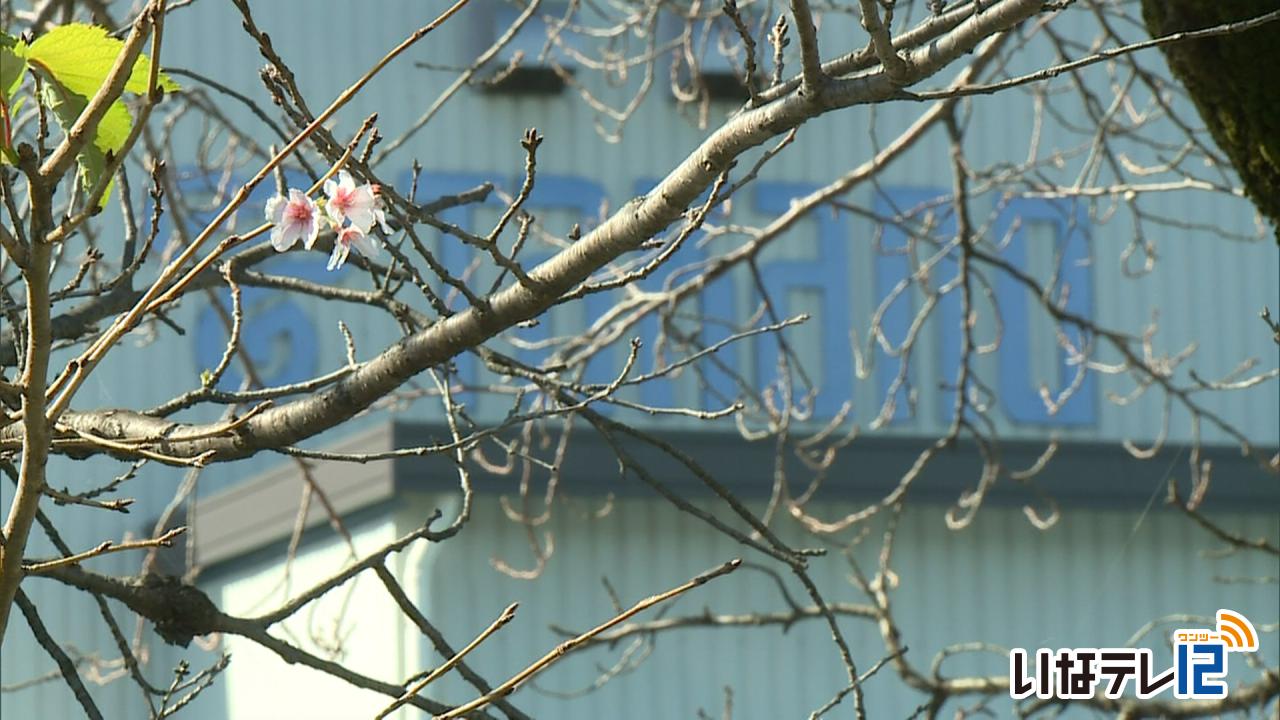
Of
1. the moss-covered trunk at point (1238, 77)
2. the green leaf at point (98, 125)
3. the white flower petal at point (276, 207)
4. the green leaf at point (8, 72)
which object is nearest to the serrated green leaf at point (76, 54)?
the green leaf at point (98, 125)

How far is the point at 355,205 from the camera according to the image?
2.09 metres

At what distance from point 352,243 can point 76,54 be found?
1.68 feet

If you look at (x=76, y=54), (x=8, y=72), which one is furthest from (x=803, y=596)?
(x=8, y=72)

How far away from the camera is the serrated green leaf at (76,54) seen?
1658 mm

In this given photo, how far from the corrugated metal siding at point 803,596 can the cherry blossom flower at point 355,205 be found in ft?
26.6

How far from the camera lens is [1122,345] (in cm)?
528

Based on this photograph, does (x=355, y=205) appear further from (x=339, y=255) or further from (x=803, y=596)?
(x=803, y=596)

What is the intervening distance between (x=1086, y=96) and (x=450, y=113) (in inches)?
339

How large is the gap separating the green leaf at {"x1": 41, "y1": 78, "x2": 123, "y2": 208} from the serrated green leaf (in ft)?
0.05

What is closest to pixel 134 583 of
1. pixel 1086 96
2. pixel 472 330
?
pixel 472 330

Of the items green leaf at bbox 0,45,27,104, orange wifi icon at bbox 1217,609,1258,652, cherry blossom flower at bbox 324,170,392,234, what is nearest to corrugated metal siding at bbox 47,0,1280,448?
orange wifi icon at bbox 1217,609,1258,652

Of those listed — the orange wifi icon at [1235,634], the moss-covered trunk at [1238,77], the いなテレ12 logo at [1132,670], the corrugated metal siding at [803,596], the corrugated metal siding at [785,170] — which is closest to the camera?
the moss-covered trunk at [1238,77]

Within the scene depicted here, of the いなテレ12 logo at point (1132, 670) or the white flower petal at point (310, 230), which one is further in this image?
the いなテレ12 logo at point (1132, 670)

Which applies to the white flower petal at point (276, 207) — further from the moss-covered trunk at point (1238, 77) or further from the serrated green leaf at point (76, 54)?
the moss-covered trunk at point (1238, 77)
